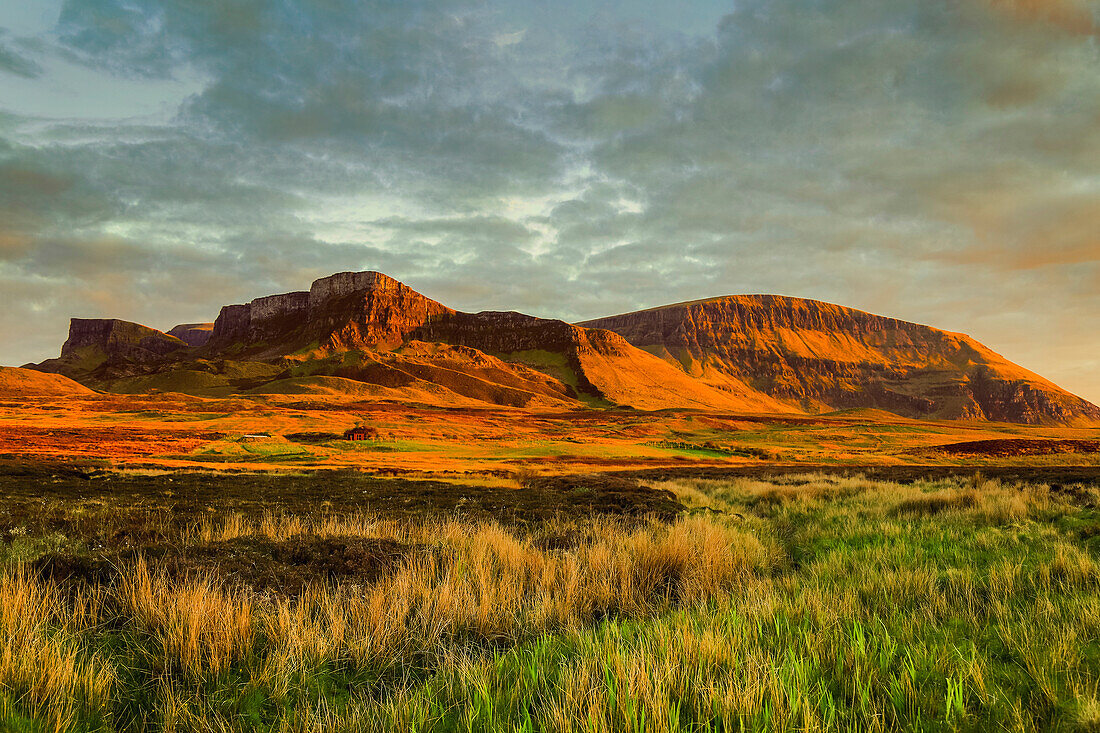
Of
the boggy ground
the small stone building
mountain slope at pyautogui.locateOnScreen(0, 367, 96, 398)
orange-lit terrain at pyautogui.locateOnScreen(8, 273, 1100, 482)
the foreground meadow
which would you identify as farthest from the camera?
mountain slope at pyautogui.locateOnScreen(0, 367, 96, 398)

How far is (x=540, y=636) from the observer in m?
4.83

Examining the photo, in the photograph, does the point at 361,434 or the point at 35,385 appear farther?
the point at 35,385

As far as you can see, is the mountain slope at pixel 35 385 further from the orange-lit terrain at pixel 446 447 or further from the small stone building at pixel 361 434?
the small stone building at pixel 361 434

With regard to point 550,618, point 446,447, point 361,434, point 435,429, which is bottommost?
point 435,429

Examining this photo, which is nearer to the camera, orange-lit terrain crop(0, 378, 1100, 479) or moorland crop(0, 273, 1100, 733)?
moorland crop(0, 273, 1100, 733)

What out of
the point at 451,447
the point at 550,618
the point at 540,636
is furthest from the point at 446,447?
the point at 540,636

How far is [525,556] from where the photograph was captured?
7.38 meters

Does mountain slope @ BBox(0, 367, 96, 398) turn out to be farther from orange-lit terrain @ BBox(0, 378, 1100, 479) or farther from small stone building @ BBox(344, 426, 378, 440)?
small stone building @ BBox(344, 426, 378, 440)

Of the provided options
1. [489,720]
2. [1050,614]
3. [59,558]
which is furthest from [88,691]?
[1050,614]

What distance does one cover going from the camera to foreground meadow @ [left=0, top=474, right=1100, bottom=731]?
10.2ft

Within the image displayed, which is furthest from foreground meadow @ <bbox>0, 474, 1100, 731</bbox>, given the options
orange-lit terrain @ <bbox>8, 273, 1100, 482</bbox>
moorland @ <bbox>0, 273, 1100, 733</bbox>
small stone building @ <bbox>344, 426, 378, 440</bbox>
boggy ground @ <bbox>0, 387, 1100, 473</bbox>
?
small stone building @ <bbox>344, 426, 378, 440</bbox>

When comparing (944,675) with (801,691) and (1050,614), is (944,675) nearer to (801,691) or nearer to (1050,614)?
(801,691)

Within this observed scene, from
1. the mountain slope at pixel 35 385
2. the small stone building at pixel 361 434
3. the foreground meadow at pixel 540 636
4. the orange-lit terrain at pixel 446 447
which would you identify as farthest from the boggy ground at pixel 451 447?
the mountain slope at pixel 35 385

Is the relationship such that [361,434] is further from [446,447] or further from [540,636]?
[540,636]
